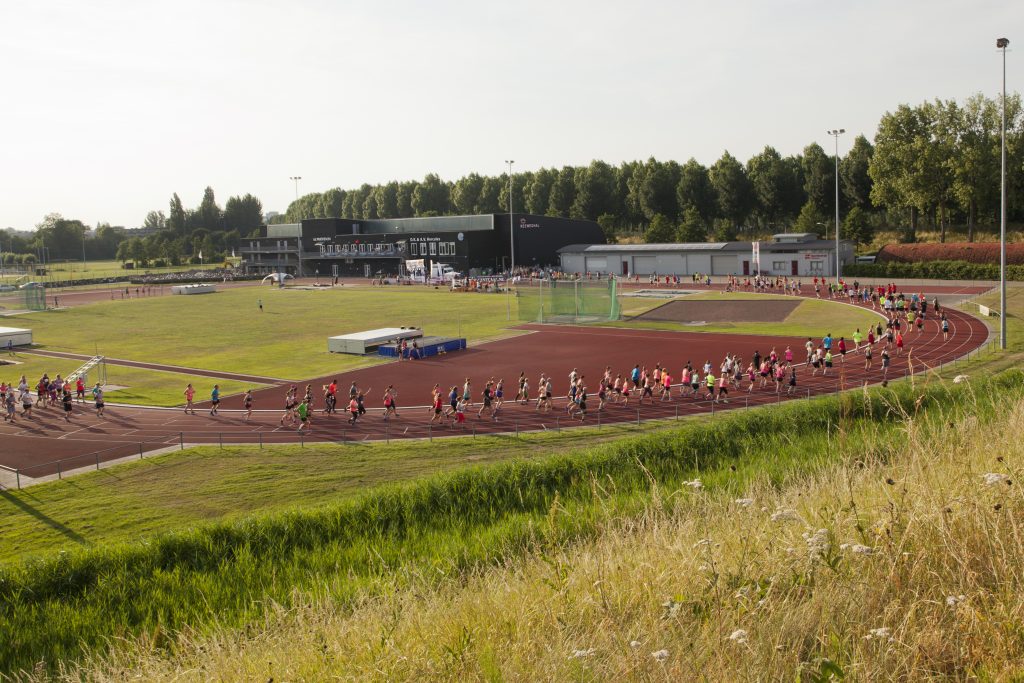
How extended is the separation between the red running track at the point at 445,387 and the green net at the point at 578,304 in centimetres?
982

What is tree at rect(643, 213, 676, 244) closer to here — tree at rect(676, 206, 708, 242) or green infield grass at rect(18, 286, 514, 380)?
tree at rect(676, 206, 708, 242)

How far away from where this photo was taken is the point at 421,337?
167 ft

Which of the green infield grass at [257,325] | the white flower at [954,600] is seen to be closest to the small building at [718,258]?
the green infield grass at [257,325]

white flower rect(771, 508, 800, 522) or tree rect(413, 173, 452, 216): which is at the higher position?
tree rect(413, 173, 452, 216)

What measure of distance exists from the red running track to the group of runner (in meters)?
0.50

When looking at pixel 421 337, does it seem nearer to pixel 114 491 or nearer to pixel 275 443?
pixel 275 443

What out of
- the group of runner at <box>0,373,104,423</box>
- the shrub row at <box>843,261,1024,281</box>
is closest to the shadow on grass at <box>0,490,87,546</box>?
the group of runner at <box>0,373,104,423</box>

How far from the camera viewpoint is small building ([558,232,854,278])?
8638cm

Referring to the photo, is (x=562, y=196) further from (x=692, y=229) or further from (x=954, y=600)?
(x=954, y=600)

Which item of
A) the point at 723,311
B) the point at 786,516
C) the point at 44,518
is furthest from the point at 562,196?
the point at 786,516

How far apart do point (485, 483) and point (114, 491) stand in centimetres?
1312

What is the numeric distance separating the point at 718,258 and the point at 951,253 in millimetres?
24180

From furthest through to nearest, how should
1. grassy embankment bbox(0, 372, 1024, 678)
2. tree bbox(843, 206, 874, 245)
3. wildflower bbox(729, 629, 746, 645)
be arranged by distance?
1. tree bbox(843, 206, 874, 245)
2. grassy embankment bbox(0, 372, 1024, 678)
3. wildflower bbox(729, 629, 746, 645)

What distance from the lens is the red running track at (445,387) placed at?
29.0 m
